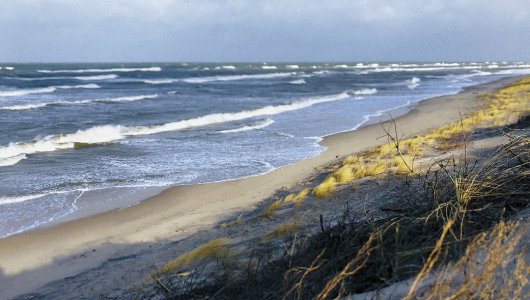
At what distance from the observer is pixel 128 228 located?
24.3 feet

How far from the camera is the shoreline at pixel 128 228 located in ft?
20.1

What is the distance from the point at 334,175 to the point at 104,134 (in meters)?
9.96

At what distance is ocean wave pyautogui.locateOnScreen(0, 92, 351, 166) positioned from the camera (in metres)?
13.6

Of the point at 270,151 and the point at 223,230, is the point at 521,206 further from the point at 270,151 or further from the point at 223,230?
the point at 270,151

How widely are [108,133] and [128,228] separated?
9.70 meters

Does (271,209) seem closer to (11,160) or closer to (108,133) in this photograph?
(11,160)

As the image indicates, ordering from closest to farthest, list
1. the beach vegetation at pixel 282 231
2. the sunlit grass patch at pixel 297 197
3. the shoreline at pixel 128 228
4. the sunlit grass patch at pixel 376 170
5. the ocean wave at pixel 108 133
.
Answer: the beach vegetation at pixel 282 231
the shoreline at pixel 128 228
the sunlit grass patch at pixel 297 197
the sunlit grass patch at pixel 376 170
the ocean wave at pixel 108 133

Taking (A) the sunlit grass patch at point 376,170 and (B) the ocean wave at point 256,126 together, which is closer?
(A) the sunlit grass patch at point 376,170

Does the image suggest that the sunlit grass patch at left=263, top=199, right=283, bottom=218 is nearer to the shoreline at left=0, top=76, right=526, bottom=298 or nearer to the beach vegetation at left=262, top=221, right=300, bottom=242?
the shoreline at left=0, top=76, right=526, bottom=298

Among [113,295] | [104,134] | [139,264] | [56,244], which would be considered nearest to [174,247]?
[139,264]

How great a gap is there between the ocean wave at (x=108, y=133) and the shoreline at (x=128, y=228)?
238 inches

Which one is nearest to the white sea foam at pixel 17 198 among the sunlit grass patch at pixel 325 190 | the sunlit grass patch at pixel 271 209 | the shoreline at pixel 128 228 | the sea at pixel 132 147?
the sea at pixel 132 147

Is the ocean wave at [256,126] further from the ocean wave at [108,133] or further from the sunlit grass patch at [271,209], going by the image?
the sunlit grass patch at [271,209]

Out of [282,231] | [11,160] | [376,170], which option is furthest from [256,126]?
[282,231]
